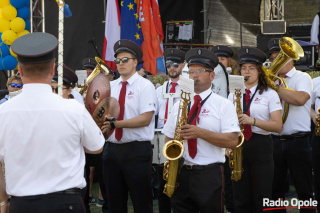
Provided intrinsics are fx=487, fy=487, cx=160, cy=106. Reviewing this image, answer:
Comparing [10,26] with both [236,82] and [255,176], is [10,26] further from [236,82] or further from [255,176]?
[255,176]

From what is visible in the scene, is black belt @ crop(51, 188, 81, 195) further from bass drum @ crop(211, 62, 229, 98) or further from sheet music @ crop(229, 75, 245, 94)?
bass drum @ crop(211, 62, 229, 98)

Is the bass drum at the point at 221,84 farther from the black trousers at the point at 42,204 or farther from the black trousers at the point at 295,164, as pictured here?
the black trousers at the point at 42,204

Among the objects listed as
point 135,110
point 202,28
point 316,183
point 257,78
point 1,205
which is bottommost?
point 316,183

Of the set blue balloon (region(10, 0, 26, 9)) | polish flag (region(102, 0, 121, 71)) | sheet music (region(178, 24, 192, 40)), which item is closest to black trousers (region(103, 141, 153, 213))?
polish flag (region(102, 0, 121, 71))

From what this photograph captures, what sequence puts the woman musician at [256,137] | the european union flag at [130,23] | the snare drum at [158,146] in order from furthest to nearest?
the european union flag at [130,23] → the snare drum at [158,146] → the woman musician at [256,137]

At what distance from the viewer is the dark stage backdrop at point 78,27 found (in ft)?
45.9

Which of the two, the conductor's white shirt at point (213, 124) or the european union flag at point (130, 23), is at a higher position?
the european union flag at point (130, 23)

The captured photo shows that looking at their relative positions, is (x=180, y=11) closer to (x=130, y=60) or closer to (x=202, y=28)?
(x=202, y=28)

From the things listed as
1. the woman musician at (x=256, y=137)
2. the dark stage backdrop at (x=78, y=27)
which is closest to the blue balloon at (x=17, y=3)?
the dark stage backdrop at (x=78, y=27)

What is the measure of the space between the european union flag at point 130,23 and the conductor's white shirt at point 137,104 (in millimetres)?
4546

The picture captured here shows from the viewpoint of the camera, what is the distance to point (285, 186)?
6.27m

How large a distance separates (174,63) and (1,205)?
4.10 m

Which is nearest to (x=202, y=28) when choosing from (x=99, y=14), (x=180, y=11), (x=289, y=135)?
(x=180, y=11)

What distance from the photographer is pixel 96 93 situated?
5117mm
